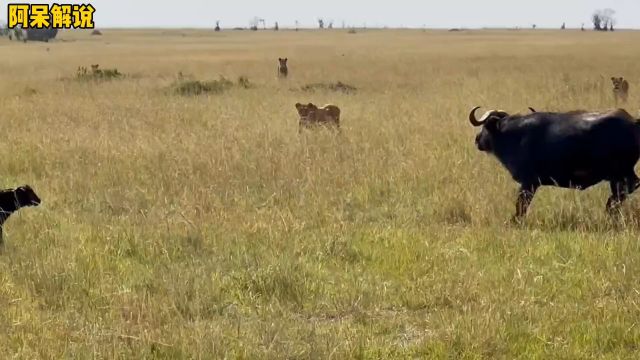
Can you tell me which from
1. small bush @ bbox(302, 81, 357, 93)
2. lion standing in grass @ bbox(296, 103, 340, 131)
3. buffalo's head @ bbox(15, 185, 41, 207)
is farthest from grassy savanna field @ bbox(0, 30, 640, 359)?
small bush @ bbox(302, 81, 357, 93)

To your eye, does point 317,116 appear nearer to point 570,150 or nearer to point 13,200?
point 570,150

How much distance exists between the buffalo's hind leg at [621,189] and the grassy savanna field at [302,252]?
192 millimetres

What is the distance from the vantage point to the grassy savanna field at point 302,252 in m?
4.64

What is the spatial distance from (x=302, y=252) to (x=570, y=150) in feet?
8.63

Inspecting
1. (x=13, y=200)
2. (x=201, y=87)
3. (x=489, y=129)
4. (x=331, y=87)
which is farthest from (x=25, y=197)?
(x=331, y=87)

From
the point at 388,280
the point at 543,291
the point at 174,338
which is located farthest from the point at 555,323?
the point at 174,338

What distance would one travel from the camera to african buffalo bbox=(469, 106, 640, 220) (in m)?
6.93

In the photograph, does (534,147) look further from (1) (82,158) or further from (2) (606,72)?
(2) (606,72)

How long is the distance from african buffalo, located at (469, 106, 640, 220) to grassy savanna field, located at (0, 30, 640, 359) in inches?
→ 12.5

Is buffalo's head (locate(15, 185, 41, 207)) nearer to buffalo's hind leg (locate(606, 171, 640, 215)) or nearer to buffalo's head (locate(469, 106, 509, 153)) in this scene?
buffalo's head (locate(469, 106, 509, 153))

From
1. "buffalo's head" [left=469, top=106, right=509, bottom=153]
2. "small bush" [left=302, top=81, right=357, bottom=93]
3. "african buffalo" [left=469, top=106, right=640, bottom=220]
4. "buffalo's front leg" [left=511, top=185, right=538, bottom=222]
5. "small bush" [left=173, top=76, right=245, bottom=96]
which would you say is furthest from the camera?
"small bush" [left=302, top=81, right=357, bottom=93]

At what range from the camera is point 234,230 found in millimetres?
7047

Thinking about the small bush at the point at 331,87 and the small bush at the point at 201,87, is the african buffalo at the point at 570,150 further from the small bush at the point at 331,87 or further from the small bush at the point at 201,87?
the small bush at the point at 331,87

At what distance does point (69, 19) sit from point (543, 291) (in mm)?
31986
